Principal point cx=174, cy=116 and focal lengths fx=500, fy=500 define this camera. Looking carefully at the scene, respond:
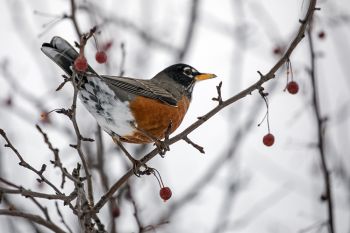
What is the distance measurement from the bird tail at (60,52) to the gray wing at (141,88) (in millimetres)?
271

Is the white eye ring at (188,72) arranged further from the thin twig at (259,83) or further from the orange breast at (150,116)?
the thin twig at (259,83)

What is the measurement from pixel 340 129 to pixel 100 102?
2.14 meters

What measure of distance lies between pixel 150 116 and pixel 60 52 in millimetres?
850

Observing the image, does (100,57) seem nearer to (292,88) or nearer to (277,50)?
(292,88)

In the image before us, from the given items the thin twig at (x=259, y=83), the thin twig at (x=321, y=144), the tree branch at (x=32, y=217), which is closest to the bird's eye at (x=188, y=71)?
the thin twig at (x=259, y=83)

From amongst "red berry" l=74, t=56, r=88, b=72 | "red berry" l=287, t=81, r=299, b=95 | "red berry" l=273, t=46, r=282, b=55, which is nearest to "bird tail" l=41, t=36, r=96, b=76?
"red berry" l=74, t=56, r=88, b=72

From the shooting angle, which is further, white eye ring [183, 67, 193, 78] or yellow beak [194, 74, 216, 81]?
white eye ring [183, 67, 193, 78]

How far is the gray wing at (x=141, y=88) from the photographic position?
2998 mm

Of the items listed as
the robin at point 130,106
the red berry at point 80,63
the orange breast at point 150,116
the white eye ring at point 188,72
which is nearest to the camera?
the red berry at point 80,63

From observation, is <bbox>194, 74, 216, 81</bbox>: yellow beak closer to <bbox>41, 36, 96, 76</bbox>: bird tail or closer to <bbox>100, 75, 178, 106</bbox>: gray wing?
<bbox>100, 75, 178, 106</bbox>: gray wing

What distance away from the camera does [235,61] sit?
16.2 feet

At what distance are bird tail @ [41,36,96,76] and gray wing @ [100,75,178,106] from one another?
0.27m

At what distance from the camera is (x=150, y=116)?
3229mm

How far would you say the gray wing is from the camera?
3.00 meters
